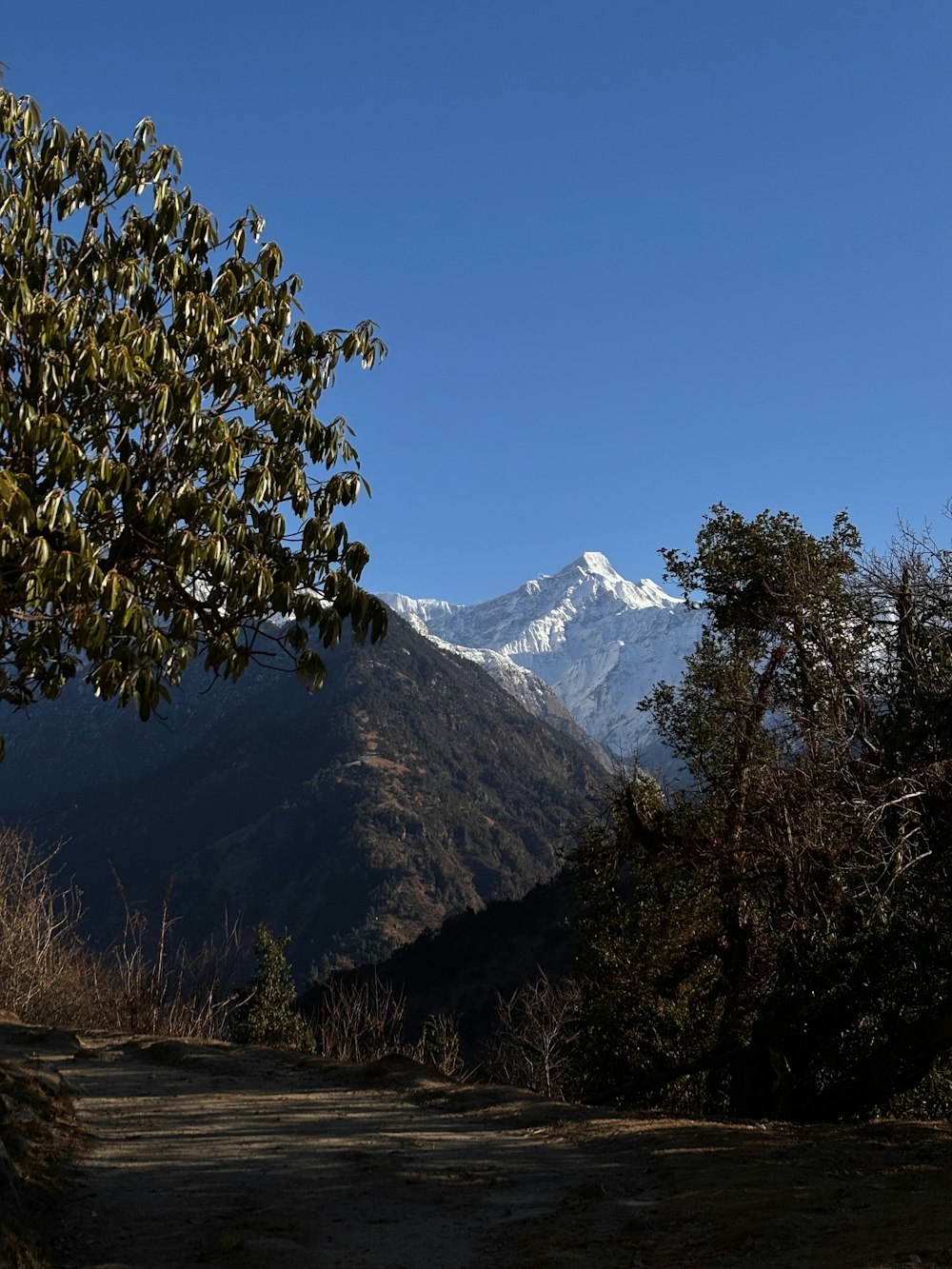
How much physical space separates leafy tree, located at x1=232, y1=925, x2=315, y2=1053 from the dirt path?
16.0 m

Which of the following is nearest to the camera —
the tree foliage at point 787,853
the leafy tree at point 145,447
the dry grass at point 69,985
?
the leafy tree at point 145,447

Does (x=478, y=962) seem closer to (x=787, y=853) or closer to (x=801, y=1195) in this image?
(x=787, y=853)

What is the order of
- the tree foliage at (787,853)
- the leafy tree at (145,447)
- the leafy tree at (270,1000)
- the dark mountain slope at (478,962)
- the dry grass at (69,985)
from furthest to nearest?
the dark mountain slope at (478,962) < the leafy tree at (270,1000) < the dry grass at (69,985) < the tree foliage at (787,853) < the leafy tree at (145,447)

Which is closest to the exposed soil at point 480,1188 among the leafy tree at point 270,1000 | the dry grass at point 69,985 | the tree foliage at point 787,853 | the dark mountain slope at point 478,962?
the tree foliage at point 787,853

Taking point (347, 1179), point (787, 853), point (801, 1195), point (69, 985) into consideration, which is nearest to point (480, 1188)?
point (347, 1179)

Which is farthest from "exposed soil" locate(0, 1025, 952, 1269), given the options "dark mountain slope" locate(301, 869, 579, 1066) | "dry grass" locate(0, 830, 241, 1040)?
"dark mountain slope" locate(301, 869, 579, 1066)

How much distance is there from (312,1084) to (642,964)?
256 inches

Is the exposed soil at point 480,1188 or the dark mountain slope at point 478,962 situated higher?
the exposed soil at point 480,1188

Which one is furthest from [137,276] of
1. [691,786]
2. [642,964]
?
[642,964]

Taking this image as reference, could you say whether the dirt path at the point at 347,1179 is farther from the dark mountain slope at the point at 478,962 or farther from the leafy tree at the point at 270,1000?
the dark mountain slope at the point at 478,962

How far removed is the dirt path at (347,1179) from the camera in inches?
299

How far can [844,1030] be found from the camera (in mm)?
12305

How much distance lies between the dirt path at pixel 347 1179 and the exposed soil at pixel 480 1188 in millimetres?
27

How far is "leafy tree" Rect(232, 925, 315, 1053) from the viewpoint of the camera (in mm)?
31406
